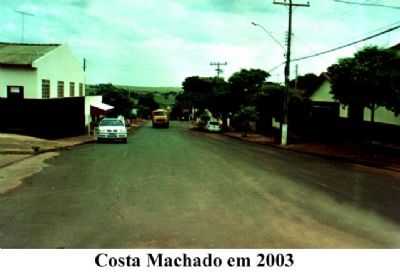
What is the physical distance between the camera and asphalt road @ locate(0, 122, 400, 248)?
8188mm

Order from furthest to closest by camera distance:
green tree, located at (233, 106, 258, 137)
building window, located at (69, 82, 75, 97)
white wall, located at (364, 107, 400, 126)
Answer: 1. green tree, located at (233, 106, 258, 137)
2. building window, located at (69, 82, 75, 97)
3. white wall, located at (364, 107, 400, 126)

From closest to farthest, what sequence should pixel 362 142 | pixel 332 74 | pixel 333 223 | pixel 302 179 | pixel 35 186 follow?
1. pixel 333 223
2. pixel 35 186
3. pixel 302 179
4. pixel 332 74
5. pixel 362 142

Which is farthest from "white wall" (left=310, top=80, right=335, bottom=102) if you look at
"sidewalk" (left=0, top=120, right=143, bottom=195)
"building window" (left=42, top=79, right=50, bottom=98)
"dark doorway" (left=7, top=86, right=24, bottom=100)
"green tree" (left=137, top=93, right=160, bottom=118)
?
"green tree" (left=137, top=93, right=160, bottom=118)

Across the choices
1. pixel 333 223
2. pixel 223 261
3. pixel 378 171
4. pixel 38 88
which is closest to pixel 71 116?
pixel 38 88

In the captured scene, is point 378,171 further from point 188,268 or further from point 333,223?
point 188,268

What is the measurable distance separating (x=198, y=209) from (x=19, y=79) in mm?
32337

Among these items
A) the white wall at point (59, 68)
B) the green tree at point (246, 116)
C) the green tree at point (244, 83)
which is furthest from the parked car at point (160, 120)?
the white wall at point (59, 68)

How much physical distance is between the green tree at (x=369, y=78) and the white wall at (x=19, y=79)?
21.3 metres

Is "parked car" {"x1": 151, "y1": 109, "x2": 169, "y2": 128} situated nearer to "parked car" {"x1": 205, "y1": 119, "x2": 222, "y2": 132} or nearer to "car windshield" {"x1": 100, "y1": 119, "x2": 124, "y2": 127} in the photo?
"parked car" {"x1": 205, "y1": 119, "x2": 222, "y2": 132}

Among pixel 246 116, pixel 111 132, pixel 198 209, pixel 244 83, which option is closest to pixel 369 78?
pixel 111 132

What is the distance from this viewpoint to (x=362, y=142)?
3394 cm

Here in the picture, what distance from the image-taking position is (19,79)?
132 ft

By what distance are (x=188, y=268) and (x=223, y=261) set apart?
370mm

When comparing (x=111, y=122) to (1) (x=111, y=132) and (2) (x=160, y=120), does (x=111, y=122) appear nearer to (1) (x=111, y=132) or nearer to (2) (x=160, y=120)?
(1) (x=111, y=132)
